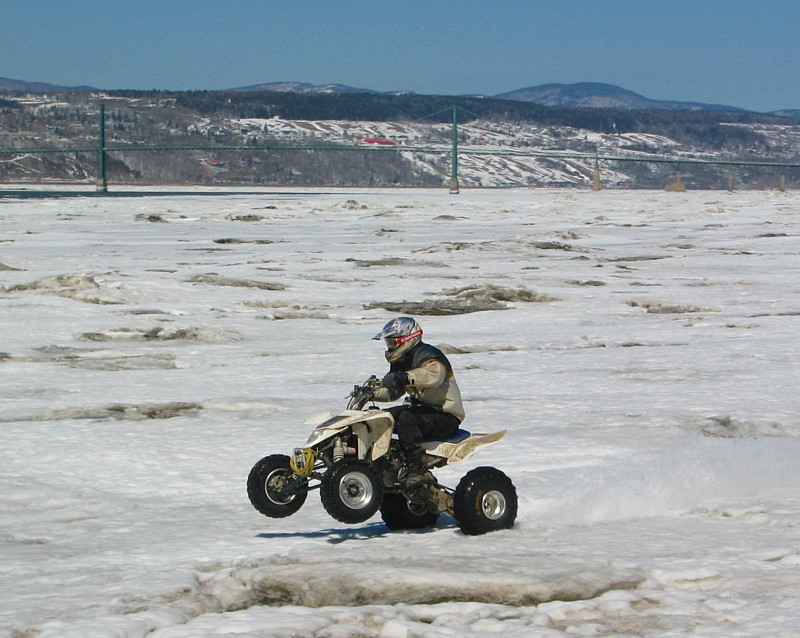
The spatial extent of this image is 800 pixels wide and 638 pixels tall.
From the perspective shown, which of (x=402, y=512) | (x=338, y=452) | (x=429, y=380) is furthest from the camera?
(x=402, y=512)

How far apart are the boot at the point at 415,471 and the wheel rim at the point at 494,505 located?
297mm

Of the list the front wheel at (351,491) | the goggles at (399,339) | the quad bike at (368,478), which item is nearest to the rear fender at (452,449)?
the quad bike at (368,478)

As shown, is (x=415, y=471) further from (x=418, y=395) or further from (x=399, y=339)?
(x=399, y=339)

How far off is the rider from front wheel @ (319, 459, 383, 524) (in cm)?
31

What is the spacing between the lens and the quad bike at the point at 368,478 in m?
6.52

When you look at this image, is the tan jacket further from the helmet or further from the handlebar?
the helmet

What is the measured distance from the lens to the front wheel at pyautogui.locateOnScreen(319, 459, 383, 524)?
6.41m

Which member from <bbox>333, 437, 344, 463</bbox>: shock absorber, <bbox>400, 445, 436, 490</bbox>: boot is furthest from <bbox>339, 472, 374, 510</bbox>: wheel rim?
<bbox>400, 445, 436, 490</bbox>: boot

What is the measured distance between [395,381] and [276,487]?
81 cm

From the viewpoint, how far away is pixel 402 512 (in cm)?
706

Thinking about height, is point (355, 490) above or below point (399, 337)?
below

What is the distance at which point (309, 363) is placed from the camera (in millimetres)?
13312

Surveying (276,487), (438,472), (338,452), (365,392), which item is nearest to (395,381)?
(365,392)

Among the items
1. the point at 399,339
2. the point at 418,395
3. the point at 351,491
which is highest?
the point at 399,339
